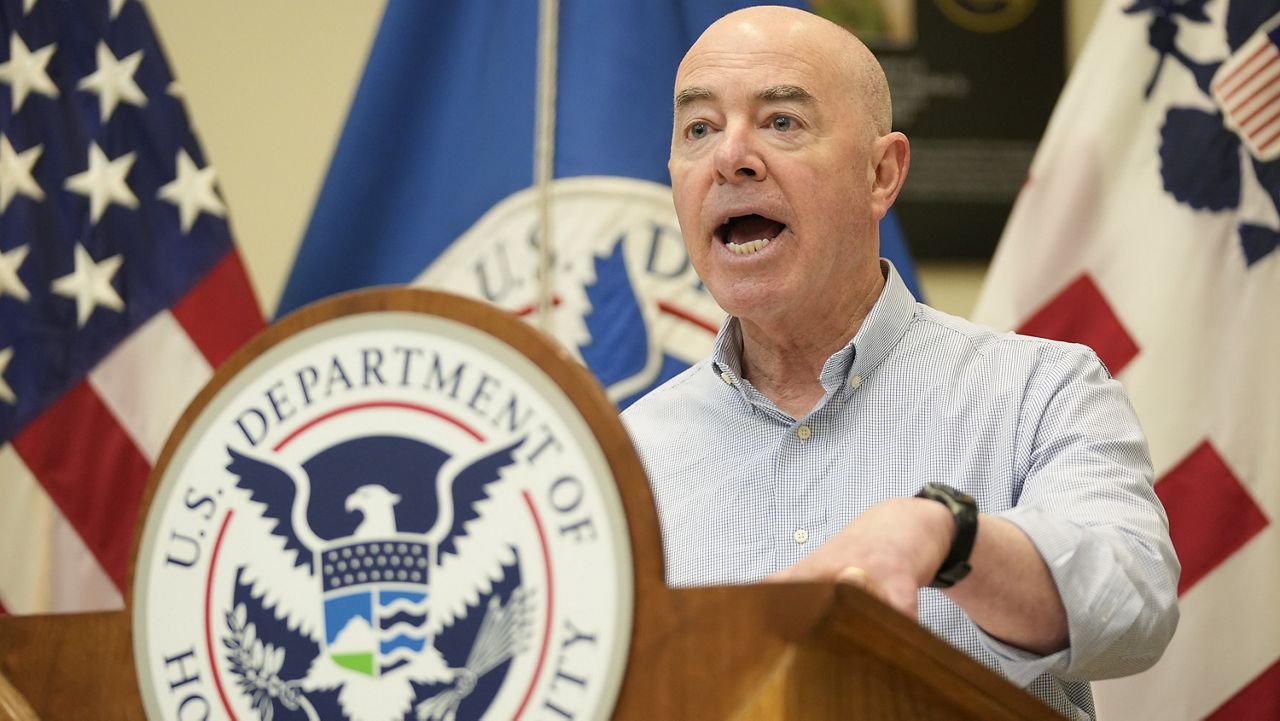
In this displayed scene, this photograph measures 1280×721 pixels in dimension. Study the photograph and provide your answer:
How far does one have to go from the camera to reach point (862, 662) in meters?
0.78

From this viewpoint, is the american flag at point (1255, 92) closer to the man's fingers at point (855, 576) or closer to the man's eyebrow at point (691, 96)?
the man's eyebrow at point (691, 96)

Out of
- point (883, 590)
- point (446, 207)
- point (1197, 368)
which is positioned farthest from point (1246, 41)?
point (883, 590)

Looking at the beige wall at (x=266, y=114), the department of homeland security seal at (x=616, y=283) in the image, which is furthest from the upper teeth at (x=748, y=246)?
the beige wall at (x=266, y=114)

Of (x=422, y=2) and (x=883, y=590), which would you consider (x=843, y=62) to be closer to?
(x=883, y=590)

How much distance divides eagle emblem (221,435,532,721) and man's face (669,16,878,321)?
0.75 metres

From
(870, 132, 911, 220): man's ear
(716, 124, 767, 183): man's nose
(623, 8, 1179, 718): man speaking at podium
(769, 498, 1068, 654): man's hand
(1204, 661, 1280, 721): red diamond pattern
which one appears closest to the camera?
(769, 498, 1068, 654): man's hand

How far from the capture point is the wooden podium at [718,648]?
739mm

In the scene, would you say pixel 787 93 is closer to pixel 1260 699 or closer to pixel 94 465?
pixel 1260 699

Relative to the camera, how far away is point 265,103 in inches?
118

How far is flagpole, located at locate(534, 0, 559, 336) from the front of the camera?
2.44m

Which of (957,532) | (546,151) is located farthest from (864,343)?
(546,151)

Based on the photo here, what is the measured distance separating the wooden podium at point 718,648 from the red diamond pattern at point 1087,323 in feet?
5.42

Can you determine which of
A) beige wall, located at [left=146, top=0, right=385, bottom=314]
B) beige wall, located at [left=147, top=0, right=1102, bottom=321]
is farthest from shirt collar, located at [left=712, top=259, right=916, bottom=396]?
beige wall, located at [left=146, top=0, right=385, bottom=314]

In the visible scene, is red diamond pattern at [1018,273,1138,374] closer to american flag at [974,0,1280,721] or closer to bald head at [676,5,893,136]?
american flag at [974,0,1280,721]
